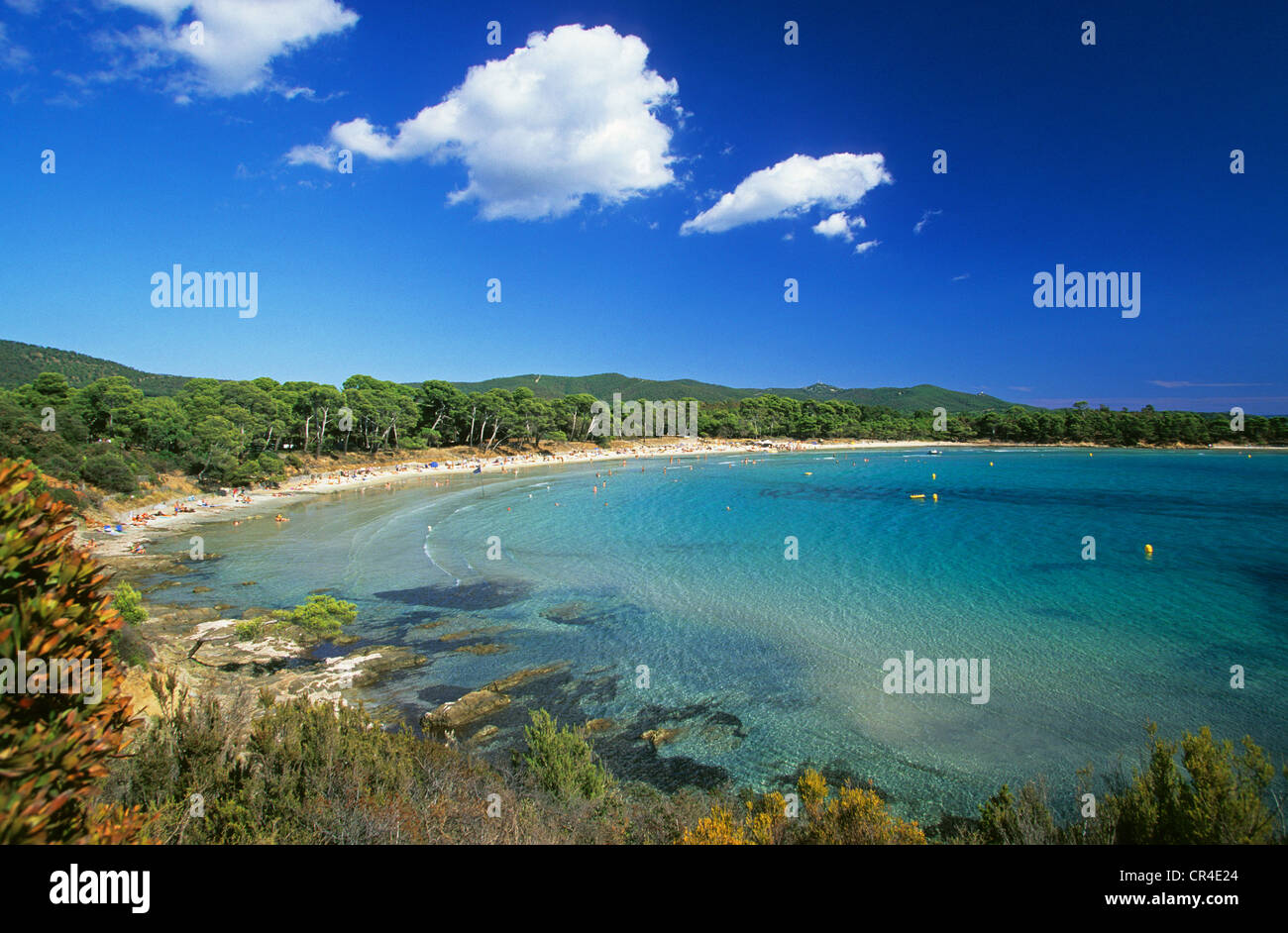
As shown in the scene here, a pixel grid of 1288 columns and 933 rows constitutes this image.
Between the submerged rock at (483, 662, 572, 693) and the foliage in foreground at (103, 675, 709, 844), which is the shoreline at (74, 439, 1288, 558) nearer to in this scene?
the foliage in foreground at (103, 675, 709, 844)

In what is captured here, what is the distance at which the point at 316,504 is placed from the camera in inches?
1705

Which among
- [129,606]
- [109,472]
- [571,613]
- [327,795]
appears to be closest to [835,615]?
A: [571,613]

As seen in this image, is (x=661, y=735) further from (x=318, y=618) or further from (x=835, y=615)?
(x=318, y=618)

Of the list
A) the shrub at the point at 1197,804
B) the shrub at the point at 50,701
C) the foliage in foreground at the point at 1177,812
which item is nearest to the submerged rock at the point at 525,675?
the foliage in foreground at the point at 1177,812

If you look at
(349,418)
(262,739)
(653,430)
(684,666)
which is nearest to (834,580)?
(684,666)

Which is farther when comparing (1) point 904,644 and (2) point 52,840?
(1) point 904,644

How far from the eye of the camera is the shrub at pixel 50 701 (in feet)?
8.20

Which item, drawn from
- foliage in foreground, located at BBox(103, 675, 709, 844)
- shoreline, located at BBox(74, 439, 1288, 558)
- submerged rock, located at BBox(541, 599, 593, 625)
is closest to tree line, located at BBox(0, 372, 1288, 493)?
shoreline, located at BBox(74, 439, 1288, 558)

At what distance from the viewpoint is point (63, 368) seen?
3110 inches

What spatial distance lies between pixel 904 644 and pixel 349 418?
62.3 meters

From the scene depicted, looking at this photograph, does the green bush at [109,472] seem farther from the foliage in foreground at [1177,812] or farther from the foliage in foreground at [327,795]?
the foliage in foreground at [1177,812]

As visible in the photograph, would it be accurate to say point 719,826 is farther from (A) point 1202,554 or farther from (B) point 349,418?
(B) point 349,418

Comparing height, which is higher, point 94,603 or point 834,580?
point 94,603
